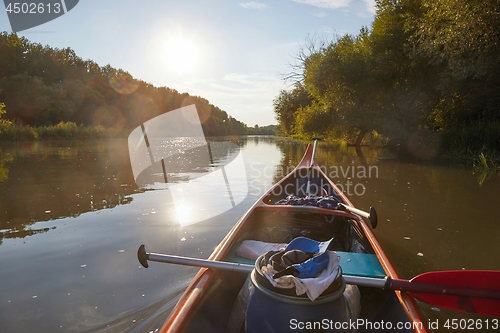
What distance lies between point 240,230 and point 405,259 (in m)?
1.97

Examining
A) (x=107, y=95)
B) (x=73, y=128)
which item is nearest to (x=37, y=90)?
(x=73, y=128)

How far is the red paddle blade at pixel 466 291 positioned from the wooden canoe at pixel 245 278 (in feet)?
0.48

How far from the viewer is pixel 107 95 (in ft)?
170

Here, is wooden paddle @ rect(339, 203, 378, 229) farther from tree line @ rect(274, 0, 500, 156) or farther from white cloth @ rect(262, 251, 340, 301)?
tree line @ rect(274, 0, 500, 156)

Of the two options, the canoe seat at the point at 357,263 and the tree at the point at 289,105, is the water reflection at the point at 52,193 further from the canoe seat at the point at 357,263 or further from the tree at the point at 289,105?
the tree at the point at 289,105

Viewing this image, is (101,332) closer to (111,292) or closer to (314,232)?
(111,292)

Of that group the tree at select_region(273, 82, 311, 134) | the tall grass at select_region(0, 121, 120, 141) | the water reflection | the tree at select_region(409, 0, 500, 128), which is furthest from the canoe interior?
the tree at select_region(273, 82, 311, 134)

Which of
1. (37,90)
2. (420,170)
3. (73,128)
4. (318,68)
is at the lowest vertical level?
(420,170)

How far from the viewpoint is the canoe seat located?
2.37 metres

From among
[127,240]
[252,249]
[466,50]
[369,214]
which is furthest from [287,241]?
[466,50]

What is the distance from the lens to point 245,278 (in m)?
2.30

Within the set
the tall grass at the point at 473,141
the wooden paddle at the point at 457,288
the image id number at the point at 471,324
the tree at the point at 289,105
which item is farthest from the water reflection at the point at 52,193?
the tree at the point at 289,105

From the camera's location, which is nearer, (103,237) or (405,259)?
(405,259)

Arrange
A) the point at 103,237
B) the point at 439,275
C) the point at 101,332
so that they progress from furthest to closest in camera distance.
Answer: the point at 103,237 → the point at 101,332 → the point at 439,275
